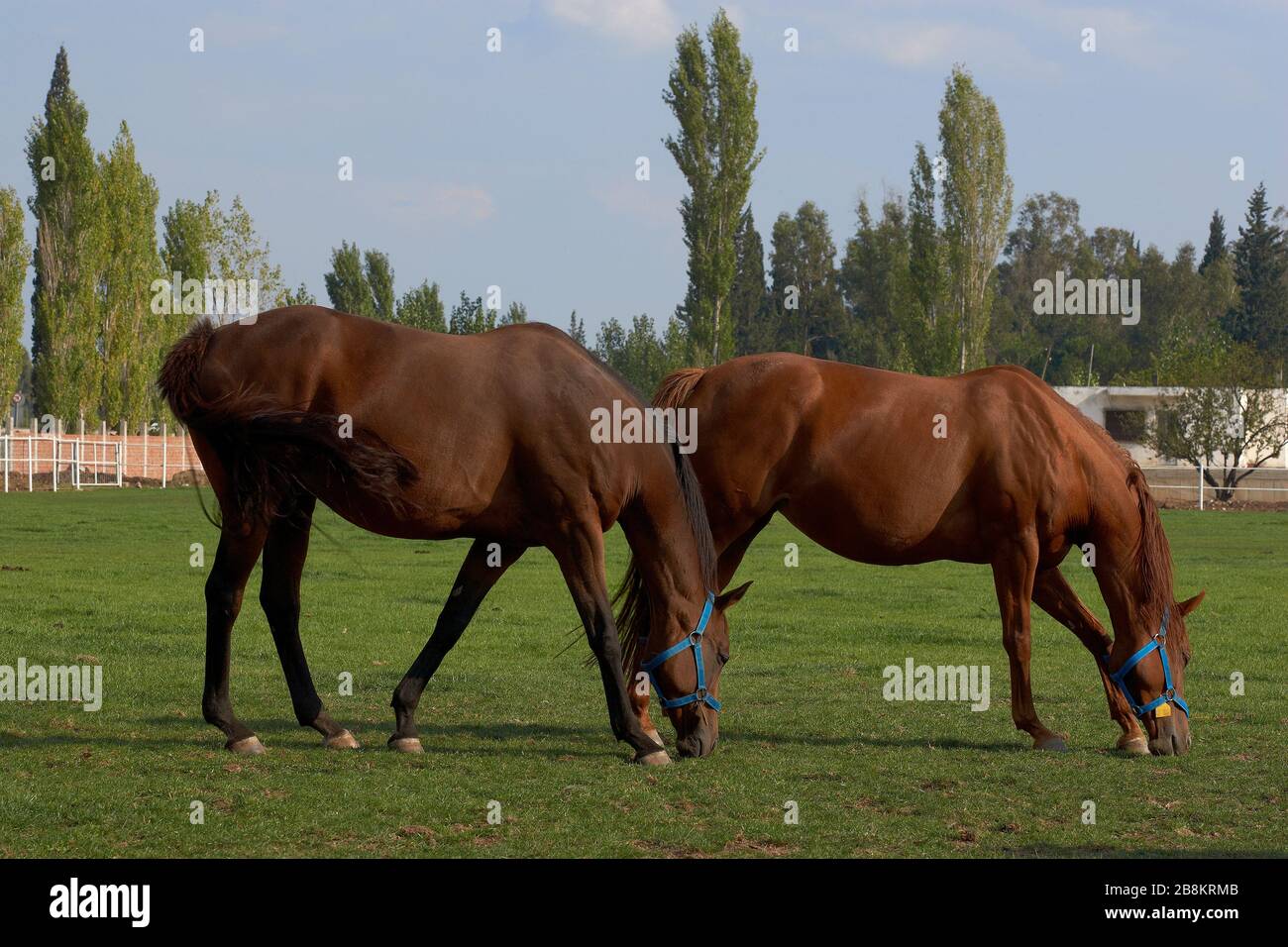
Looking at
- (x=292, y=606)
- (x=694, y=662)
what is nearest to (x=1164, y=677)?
(x=694, y=662)

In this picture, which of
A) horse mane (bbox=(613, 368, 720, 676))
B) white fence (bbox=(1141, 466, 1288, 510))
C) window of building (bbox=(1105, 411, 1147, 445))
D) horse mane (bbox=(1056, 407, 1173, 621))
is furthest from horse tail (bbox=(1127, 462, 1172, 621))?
window of building (bbox=(1105, 411, 1147, 445))

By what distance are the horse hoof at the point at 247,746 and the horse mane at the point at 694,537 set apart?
1978 millimetres

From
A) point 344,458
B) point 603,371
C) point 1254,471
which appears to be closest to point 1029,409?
point 603,371

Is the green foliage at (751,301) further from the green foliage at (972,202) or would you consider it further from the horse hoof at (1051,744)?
the horse hoof at (1051,744)

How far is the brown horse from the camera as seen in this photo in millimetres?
7758

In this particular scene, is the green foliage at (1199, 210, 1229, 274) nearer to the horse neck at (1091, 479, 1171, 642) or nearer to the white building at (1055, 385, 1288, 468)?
the white building at (1055, 385, 1288, 468)

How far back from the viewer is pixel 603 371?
23.4 feet

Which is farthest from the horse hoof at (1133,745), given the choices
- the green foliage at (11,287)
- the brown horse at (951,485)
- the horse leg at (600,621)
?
the green foliage at (11,287)

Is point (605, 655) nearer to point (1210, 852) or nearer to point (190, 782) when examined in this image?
point (190, 782)

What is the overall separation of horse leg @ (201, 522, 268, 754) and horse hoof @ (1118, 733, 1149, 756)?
15.1 feet

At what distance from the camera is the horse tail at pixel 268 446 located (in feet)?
21.6

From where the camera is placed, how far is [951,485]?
7.94m

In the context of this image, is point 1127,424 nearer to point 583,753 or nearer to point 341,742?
point 583,753
